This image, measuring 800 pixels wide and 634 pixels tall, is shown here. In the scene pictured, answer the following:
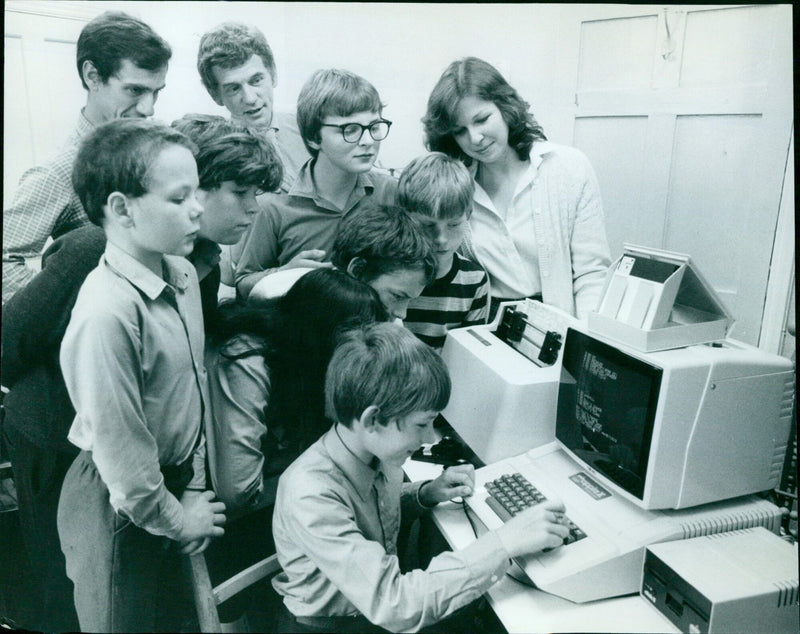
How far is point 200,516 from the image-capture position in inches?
54.8

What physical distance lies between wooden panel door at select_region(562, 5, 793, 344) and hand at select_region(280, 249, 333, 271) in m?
0.62

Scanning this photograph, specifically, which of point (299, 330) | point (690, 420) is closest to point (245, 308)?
point (299, 330)

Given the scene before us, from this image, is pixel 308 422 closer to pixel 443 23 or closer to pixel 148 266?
pixel 148 266

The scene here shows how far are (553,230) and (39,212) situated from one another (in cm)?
113

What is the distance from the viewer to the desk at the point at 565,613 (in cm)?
117

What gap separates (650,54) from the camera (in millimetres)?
1327

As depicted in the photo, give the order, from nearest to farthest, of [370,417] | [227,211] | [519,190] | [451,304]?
[370,417] → [227,211] → [519,190] → [451,304]

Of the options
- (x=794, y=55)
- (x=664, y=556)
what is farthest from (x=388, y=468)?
(x=794, y=55)

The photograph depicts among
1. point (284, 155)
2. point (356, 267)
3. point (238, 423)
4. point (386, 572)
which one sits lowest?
point (386, 572)

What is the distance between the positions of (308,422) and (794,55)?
4.11 ft

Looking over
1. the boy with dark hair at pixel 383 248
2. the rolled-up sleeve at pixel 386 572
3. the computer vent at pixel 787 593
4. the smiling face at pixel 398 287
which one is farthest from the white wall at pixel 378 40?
the computer vent at pixel 787 593

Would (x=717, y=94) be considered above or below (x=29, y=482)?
above

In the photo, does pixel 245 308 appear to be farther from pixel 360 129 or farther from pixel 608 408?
pixel 608 408

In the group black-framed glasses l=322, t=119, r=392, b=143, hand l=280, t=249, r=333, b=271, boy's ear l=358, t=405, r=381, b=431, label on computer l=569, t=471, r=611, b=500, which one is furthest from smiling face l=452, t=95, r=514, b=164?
label on computer l=569, t=471, r=611, b=500
